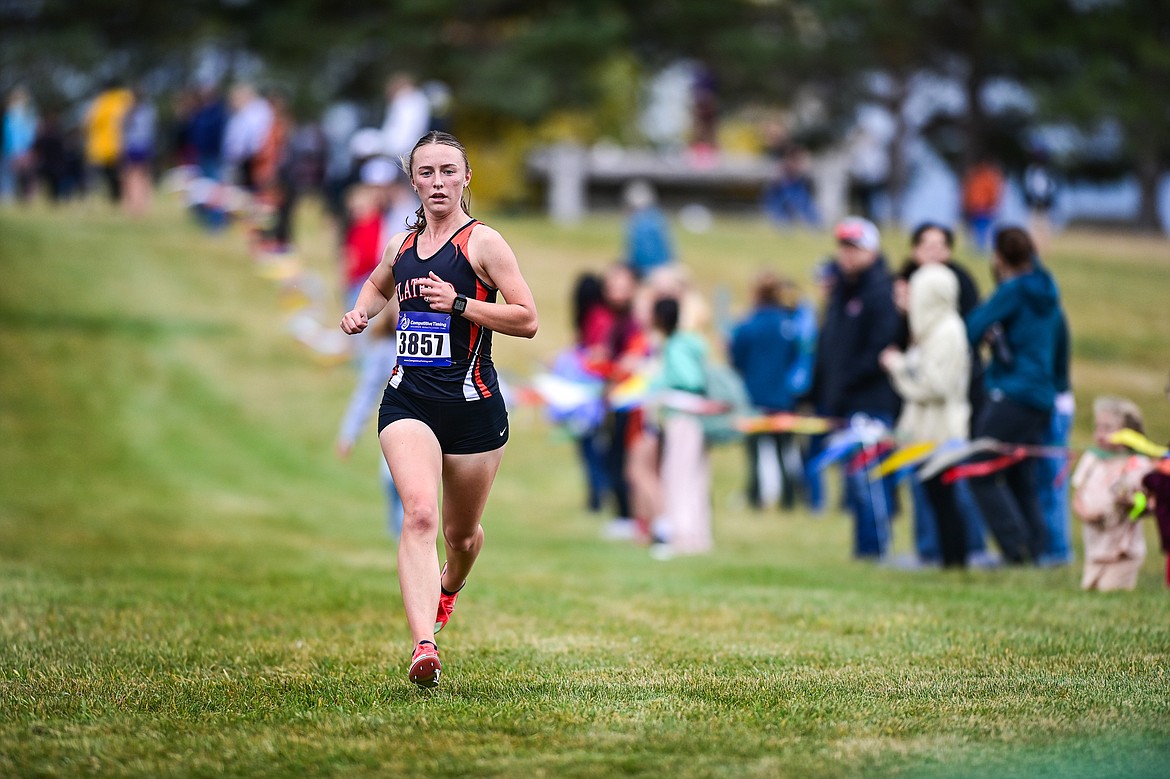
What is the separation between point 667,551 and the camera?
1344cm

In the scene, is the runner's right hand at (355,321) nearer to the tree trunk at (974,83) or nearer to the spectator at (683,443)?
the spectator at (683,443)

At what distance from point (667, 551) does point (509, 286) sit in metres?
7.05

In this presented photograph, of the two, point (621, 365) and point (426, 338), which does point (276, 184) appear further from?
point (426, 338)

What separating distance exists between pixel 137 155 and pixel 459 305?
92.5ft

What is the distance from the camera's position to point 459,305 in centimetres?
660

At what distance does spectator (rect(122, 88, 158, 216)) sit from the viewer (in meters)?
32.2

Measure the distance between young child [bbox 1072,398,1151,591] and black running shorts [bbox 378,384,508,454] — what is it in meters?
4.37

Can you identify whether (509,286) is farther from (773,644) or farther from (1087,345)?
(1087,345)

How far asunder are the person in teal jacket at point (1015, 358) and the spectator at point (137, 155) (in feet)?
82.5

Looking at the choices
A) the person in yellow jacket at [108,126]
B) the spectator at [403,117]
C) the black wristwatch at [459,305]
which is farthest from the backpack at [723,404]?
the person in yellow jacket at [108,126]

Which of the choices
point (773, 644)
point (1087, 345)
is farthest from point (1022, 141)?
point (773, 644)

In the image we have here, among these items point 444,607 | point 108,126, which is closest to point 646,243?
point 108,126

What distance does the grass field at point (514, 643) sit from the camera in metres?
5.63

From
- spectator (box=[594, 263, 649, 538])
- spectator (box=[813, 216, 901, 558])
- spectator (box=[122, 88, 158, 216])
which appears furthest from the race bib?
spectator (box=[122, 88, 158, 216])
